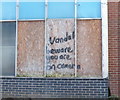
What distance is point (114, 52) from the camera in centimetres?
837

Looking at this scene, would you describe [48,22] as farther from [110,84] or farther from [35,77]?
[110,84]

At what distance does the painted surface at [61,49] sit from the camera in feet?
26.9

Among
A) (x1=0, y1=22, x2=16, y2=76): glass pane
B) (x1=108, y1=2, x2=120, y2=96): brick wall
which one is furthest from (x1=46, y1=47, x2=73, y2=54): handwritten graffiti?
(x1=108, y1=2, x2=120, y2=96): brick wall

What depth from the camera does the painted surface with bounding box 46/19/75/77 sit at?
8211 mm

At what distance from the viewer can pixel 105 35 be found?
26.6 ft

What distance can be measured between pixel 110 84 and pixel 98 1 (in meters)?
2.42

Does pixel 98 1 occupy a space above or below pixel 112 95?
above

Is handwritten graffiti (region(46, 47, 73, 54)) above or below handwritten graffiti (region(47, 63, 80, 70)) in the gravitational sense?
above

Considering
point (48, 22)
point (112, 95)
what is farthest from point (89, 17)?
point (112, 95)

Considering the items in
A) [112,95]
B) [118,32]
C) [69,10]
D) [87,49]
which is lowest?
[112,95]

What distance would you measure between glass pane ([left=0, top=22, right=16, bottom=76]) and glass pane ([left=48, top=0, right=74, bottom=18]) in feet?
3.85

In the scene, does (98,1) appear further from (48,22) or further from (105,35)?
(48,22)

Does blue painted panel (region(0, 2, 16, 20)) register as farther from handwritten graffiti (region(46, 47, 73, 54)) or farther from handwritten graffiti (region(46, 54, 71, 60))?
handwritten graffiti (region(46, 54, 71, 60))

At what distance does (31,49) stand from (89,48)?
5.51ft
